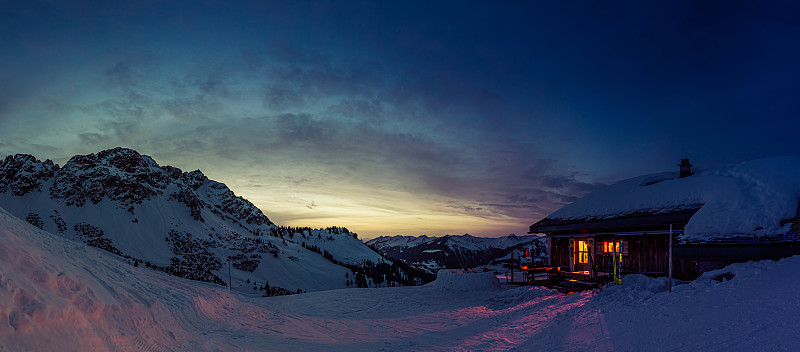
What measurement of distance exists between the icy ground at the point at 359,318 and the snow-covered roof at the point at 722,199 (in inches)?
80.9

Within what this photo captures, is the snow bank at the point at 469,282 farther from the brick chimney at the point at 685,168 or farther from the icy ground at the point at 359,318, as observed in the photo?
the brick chimney at the point at 685,168

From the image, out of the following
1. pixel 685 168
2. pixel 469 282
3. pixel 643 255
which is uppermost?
pixel 685 168

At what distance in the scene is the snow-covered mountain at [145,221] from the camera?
6938 centimetres

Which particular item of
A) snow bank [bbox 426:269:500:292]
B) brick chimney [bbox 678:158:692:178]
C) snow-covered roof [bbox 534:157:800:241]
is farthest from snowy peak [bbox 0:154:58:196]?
brick chimney [bbox 678:158:692:178]

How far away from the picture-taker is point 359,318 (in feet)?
53.1

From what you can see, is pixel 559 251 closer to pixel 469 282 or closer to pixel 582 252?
pixel 582 252

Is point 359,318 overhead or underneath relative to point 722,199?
underneath

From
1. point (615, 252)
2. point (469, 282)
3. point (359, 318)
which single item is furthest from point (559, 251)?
point (359, 318)

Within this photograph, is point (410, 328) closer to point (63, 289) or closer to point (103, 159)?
point (63, 289)

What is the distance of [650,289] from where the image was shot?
42.6 feet

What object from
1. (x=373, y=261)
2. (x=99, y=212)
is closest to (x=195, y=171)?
(x=99, y=212)

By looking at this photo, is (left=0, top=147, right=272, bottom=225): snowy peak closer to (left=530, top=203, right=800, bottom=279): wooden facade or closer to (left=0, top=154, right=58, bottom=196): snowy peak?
(left=0, top=154, right=58, bottom=196): snowy peak

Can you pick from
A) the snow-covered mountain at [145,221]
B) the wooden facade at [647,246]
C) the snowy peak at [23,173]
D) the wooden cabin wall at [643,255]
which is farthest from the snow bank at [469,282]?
the snowy peak at [23,173]

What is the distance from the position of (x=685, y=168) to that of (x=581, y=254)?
7.63 metres
